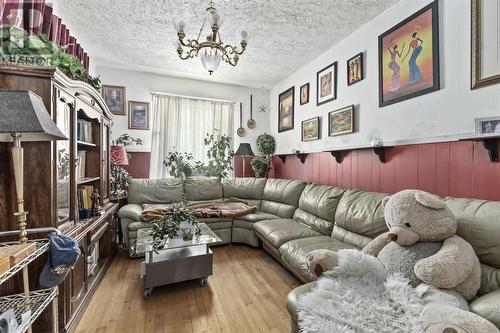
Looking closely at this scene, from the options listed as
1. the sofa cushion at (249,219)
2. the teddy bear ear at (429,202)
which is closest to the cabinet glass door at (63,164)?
the sofa cushion at (249,219)

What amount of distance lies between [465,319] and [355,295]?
40 centimetres

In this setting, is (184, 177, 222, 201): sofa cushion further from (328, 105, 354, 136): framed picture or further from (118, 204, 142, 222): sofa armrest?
(328, 105, 354, 136): framed picture

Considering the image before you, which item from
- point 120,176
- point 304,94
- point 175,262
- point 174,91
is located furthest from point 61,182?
point 304,94

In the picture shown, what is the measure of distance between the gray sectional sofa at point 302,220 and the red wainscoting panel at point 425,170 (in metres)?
0.26

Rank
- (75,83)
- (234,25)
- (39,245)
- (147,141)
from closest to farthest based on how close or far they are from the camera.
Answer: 1. (39,245)
2. (75,83)
3. (234,25)
4. (147,141)

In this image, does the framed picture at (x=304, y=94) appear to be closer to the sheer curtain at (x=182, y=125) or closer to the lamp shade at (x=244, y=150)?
the lamp shade at (x=244, y=150)

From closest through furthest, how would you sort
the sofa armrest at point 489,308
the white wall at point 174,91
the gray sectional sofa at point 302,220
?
the sofa armrest at point 489,308
the gray sectional sofa at point 302,220
the white wall at point 174,91

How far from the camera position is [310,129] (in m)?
3.47

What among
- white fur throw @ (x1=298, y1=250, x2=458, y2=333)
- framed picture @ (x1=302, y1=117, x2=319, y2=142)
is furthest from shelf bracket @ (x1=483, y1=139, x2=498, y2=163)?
framed picture @ (x1=302, y1=117, x2=319, y2=142)

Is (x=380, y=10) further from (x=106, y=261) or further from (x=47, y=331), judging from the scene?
(x=106, y=261)

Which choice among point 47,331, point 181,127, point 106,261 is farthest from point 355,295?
point 181,127

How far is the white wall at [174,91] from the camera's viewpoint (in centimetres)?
379

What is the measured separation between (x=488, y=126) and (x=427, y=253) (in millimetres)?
949

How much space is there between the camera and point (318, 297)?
1.14 meters
